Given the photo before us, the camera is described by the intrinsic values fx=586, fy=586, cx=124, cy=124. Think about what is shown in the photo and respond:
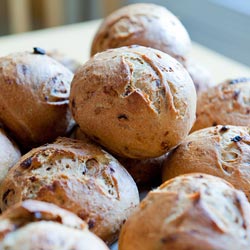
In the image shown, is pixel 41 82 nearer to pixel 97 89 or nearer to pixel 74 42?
pixel 97 89

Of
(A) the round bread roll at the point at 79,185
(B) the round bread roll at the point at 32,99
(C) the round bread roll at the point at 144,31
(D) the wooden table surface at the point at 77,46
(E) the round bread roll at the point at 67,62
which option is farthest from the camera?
(D) the wooden table surface at the point at 77,46

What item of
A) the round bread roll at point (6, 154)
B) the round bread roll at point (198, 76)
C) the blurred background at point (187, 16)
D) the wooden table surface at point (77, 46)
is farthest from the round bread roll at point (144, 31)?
the blurred background at point (187, 16)

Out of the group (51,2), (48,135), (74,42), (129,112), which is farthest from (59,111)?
(51,2)

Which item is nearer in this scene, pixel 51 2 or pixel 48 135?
pixel 48 135

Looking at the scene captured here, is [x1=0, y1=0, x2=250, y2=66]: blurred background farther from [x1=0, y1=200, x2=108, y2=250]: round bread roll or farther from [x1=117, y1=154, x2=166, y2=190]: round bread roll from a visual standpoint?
[x1=0, y1=200, x2=108, y2=250]: round bread roll

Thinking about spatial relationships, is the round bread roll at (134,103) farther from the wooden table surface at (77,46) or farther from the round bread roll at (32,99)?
the wooden table surface at (77,46)

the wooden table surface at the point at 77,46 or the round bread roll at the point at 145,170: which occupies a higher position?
the round bread roll at the point at 145,170

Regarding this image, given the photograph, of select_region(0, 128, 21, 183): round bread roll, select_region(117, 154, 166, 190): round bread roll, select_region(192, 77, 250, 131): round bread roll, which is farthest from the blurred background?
select_region(0, 128, 21, 183): round bread roll
